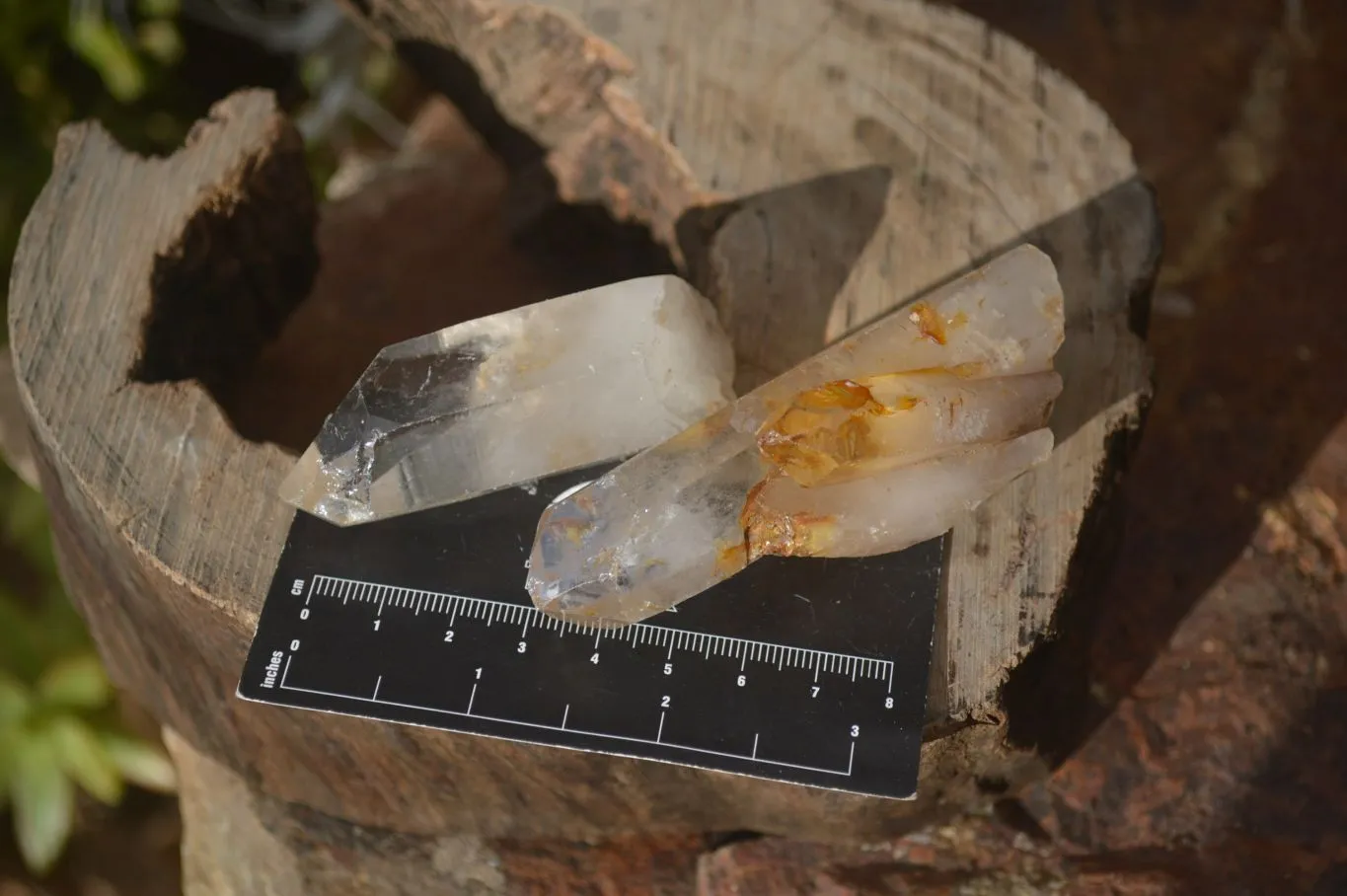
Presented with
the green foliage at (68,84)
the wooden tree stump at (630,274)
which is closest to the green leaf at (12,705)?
the wooden tree stump at (630,274)

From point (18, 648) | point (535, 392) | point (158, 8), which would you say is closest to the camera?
point (535, 392)

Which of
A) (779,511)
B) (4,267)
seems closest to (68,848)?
(4,267)

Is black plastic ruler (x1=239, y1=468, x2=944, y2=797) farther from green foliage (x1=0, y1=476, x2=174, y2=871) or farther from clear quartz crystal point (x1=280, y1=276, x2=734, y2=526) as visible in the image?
green foliage (x1=0, y1=476, x2=174, y2=871)

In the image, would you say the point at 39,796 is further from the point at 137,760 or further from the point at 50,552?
the point at 50,552

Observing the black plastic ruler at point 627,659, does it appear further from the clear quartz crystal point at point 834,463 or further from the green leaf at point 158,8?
the green leaf at point 158,8

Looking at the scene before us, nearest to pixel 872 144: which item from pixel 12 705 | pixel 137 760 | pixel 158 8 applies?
pixel 137 760

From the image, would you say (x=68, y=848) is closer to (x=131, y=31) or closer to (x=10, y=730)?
(x=10, y=730)

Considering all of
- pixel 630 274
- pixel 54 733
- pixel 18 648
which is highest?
pixel 630 274

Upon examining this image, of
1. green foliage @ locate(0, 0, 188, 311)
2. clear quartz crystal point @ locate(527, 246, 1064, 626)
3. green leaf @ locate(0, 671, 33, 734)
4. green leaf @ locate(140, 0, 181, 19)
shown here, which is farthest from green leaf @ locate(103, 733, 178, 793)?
green leaf @ locate(140, 0, 181, 19)
